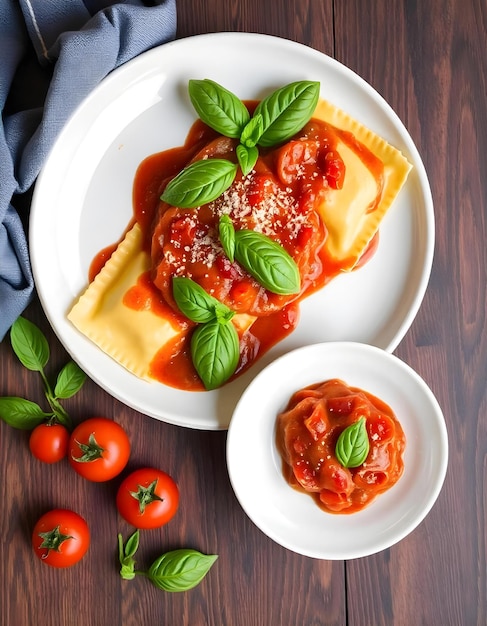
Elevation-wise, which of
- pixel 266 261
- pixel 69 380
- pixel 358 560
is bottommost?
pixel 358 560

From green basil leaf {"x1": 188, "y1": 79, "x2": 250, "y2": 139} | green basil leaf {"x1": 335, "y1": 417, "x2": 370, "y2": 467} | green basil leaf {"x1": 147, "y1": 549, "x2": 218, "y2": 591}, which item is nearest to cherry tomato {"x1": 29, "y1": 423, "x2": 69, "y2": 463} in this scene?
green basil leaf {"x1": 147, "y1": 549, "x2": 218, "y2": 591}

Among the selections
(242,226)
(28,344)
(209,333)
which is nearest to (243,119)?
(242,226)

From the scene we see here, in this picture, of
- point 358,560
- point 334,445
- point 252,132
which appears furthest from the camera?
point 358,560

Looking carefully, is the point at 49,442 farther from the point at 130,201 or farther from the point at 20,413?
the point at 130,201

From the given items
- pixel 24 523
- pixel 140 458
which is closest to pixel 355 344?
pixel 140 458

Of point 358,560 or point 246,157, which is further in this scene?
point 358,560

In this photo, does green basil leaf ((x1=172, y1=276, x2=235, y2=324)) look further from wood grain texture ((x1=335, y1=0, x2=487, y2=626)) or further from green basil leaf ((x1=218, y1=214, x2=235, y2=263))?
wood grain texture ((x1=335, y1=0, x2=487, y2=626))

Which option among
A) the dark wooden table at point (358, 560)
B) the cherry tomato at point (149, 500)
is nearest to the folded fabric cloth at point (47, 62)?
the dark wooden table at point (358, 560)

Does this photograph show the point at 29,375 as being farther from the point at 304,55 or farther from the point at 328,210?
the point at 304,55
